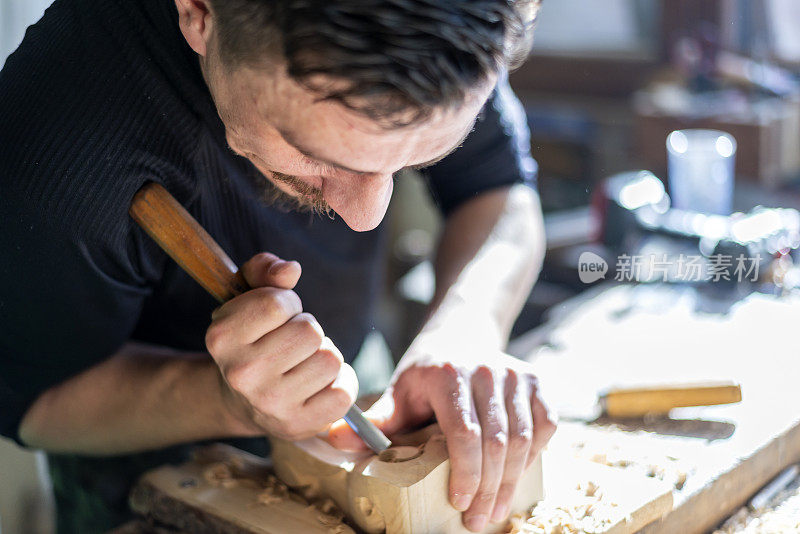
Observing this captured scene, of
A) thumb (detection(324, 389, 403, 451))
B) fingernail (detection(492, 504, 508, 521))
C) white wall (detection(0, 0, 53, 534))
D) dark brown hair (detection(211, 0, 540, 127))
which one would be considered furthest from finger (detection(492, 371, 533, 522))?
Result: white wall (detection(0, 0, 53, 534))

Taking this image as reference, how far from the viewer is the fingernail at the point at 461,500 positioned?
684mm

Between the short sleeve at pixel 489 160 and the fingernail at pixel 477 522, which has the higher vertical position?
the short sleeve at pixel 489 160

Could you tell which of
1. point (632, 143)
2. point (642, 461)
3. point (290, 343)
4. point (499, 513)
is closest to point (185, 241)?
point (290, 343)

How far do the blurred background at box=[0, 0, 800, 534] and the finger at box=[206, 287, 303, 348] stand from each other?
336 mm

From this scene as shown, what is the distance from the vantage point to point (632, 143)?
8.11 feet

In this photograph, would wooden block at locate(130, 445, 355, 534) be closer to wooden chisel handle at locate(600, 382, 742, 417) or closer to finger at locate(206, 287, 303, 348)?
finger at locate(206, 287, 303, 348)

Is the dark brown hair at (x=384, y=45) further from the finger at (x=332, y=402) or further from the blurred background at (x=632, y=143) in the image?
the blurred background at (x=632, y=143)

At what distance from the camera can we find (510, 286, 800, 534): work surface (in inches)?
32.0

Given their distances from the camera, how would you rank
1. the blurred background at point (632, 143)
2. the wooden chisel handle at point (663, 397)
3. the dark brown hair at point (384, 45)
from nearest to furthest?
the dark brown hair at point (384, 45) < the wooden chisel handle at point (663, 397) < the blurred background at point (632, 143)

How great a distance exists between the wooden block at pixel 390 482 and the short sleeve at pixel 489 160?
0.45 m

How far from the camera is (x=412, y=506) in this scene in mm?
657

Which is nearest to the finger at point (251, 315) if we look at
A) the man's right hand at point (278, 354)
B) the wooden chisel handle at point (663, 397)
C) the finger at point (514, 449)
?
the man's right hand at point (278, 354)

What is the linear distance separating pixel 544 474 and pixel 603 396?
0.19 metres

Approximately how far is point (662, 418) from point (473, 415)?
333 millimetres
